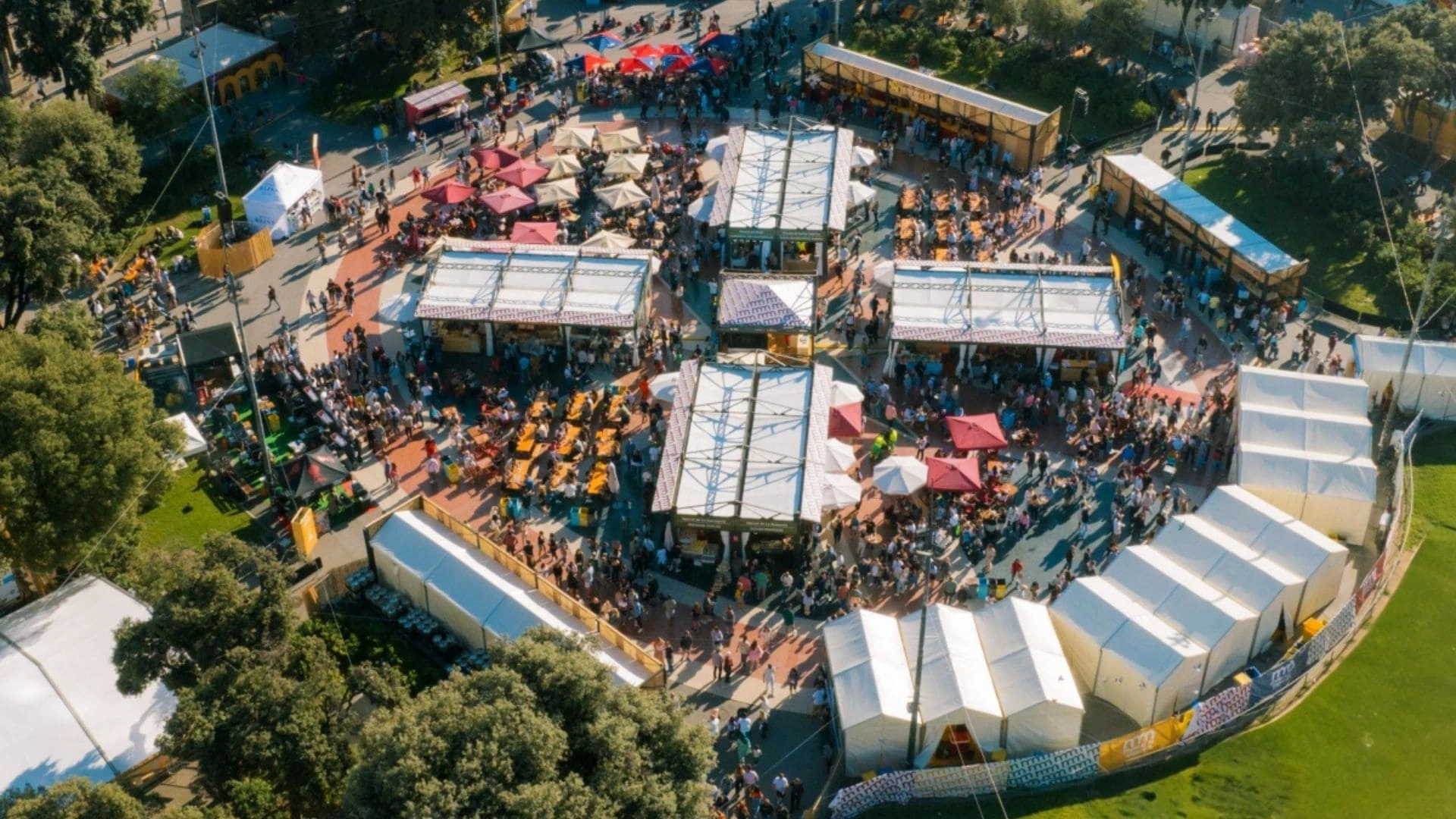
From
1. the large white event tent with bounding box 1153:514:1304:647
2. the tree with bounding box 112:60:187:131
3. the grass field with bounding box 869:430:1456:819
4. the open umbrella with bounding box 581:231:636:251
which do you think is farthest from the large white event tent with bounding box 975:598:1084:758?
the tree with bounding box 112:60:187:131

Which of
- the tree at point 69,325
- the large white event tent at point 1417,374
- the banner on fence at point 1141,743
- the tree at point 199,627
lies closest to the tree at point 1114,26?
the large white event tent at point 1417,374

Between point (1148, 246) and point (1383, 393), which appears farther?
point (1148, 246)

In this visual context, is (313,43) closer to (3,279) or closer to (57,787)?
(3,279)

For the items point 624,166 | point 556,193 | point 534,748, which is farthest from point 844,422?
point 534,748

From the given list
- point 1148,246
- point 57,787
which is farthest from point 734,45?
point 57,787

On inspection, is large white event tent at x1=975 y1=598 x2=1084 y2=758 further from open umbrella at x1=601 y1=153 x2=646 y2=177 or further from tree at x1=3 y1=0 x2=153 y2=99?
tree at x1=3 y1=0 x2=153 y2=99

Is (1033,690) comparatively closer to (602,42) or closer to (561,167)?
(561,167)
